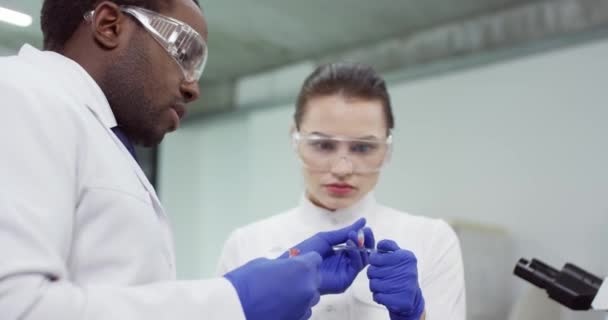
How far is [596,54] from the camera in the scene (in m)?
2.72

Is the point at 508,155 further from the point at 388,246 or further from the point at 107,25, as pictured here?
the point at 107,25

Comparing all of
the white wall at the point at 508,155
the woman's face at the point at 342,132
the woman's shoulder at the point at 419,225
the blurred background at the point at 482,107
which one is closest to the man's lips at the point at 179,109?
the woman's face at the point at 342,132

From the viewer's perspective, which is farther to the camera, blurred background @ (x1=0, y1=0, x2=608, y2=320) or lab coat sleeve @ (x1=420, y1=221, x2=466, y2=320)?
blurred background @ (x1=0, y1=0, x2=608, y2=320)

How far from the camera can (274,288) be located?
2.53ft

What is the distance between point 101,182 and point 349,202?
0.80 m

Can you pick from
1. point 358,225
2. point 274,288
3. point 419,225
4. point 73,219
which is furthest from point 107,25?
point 419,225

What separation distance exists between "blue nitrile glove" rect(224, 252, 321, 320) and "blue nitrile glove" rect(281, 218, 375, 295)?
1.01ft

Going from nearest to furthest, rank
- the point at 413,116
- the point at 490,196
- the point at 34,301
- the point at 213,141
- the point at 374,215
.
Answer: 1. the point at 34,301
2. the point at 374,215
3. the point at 490,196
4. the point at 413,116
5. the point at 213,141

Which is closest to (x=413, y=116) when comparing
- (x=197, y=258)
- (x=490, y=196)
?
(x=490, y=196)

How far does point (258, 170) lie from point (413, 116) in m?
1.18

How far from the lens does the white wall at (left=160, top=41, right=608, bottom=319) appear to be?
2.68 metres

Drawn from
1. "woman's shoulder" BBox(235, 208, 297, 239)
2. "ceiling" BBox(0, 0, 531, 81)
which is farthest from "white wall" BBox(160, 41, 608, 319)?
"woman's shoulder" BBox(235, 208, 297, 239)

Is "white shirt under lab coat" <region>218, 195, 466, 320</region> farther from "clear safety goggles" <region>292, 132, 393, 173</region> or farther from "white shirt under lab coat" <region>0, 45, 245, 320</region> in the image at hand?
"white shirt under lab coat" <region>0, 45, 245, 320</region>

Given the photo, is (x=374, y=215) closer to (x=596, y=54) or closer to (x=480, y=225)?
(x=480, y=225)
